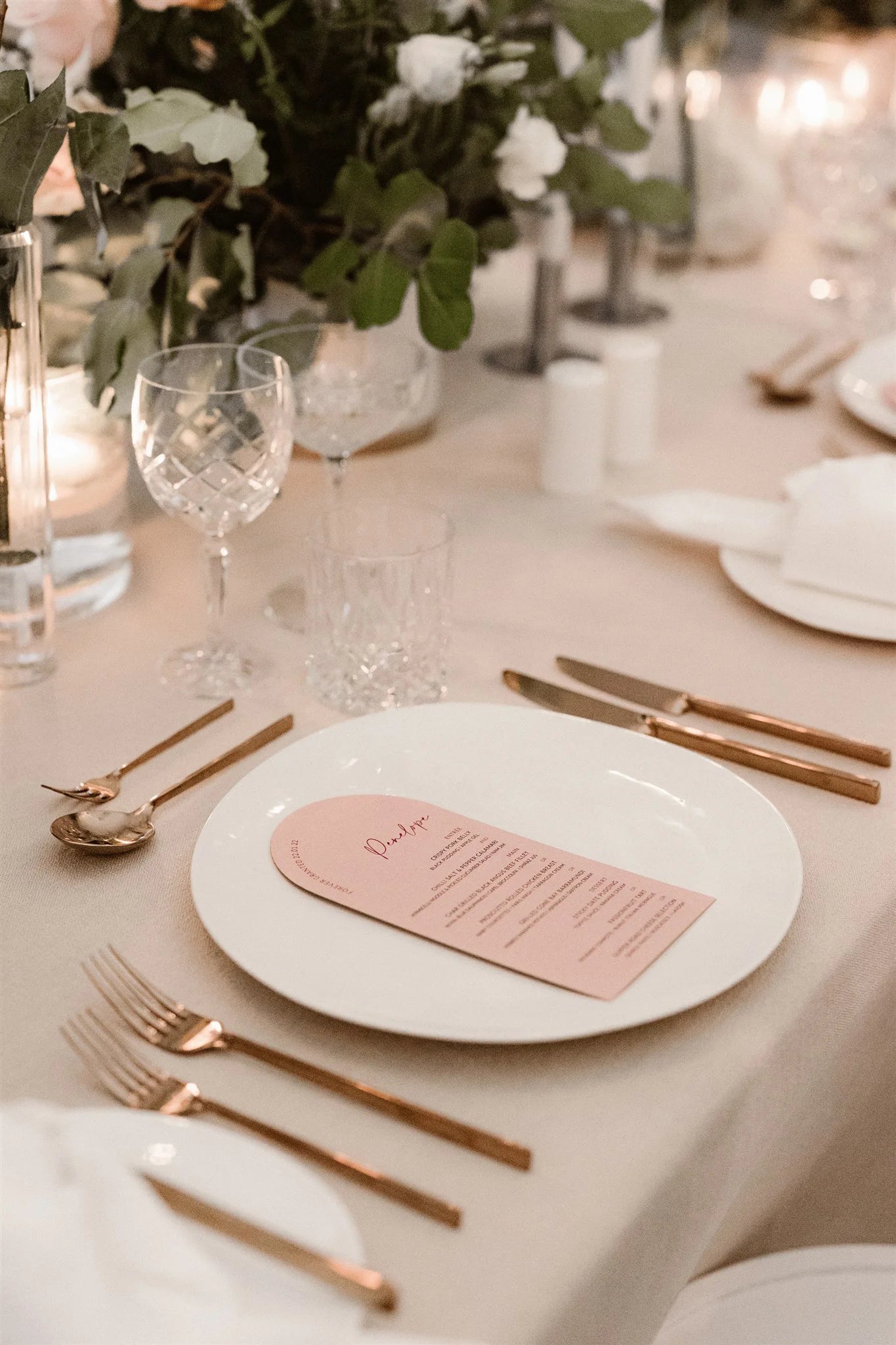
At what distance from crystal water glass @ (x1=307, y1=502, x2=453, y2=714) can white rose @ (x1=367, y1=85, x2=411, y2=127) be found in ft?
1.30

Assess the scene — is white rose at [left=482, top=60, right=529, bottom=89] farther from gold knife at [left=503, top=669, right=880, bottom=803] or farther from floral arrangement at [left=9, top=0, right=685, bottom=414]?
gold knife at [left=503, top=669, right=880, bottom=803]

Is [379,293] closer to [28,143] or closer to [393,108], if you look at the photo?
[393,108]

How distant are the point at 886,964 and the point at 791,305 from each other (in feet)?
4.20

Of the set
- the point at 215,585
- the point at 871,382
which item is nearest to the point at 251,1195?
the point at 215,585

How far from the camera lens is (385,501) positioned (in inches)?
35.8

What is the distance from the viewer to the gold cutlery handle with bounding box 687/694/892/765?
807mm

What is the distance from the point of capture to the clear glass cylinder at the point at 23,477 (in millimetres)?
784

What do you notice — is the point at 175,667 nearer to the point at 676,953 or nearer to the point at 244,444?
the point at 244,444

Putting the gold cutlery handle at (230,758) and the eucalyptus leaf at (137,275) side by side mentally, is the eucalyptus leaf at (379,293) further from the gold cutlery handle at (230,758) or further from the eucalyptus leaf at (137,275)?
the gold cutlery handle at (230,758)

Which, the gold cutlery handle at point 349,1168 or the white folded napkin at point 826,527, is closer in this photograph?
the gold cutlery handle at point 349,1168

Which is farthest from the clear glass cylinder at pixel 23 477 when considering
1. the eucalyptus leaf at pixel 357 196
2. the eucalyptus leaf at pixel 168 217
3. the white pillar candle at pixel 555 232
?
the white pillar candle at pixel 555 232

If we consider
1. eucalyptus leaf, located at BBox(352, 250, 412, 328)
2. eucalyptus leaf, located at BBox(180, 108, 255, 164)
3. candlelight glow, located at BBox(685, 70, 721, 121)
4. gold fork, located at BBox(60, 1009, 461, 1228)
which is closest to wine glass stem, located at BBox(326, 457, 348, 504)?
eucalyptus leaf, located at BBox(352, 250, 412, 328)

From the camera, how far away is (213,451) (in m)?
0.82

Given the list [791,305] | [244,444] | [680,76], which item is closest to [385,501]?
[244,444]
